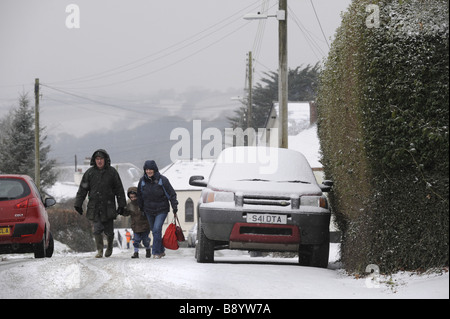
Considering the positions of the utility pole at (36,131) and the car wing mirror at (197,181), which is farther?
the utility pole at (36,131)

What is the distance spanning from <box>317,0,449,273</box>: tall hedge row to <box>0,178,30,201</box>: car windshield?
638 cm

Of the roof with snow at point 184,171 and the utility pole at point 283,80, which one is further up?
the utility pole at point 283,80

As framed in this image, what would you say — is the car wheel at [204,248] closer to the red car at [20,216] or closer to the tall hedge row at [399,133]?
the tall hedge row at [399,133]

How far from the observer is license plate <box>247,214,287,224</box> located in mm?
11117

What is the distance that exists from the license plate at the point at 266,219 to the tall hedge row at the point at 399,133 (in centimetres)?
116

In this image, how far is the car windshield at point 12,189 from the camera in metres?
14.1

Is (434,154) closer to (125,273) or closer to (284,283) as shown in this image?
(284,283)

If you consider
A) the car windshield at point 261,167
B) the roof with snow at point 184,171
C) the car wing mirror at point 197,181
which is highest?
the car windshield at point 261,167

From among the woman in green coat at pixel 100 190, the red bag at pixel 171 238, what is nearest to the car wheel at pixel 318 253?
the red bag at pixel 171 238

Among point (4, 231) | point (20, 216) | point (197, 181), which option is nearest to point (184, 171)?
point (20, 216)

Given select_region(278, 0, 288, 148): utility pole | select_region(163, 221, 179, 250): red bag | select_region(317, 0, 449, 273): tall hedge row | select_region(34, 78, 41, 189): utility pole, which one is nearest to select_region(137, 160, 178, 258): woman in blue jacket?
select_region(163, 221, 179, 250): red bag

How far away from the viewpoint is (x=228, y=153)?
42.1ft

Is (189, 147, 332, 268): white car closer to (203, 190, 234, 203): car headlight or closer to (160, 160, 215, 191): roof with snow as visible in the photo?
(203, 190, 234, 203): car headlight

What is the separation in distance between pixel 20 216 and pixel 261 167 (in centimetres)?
457
